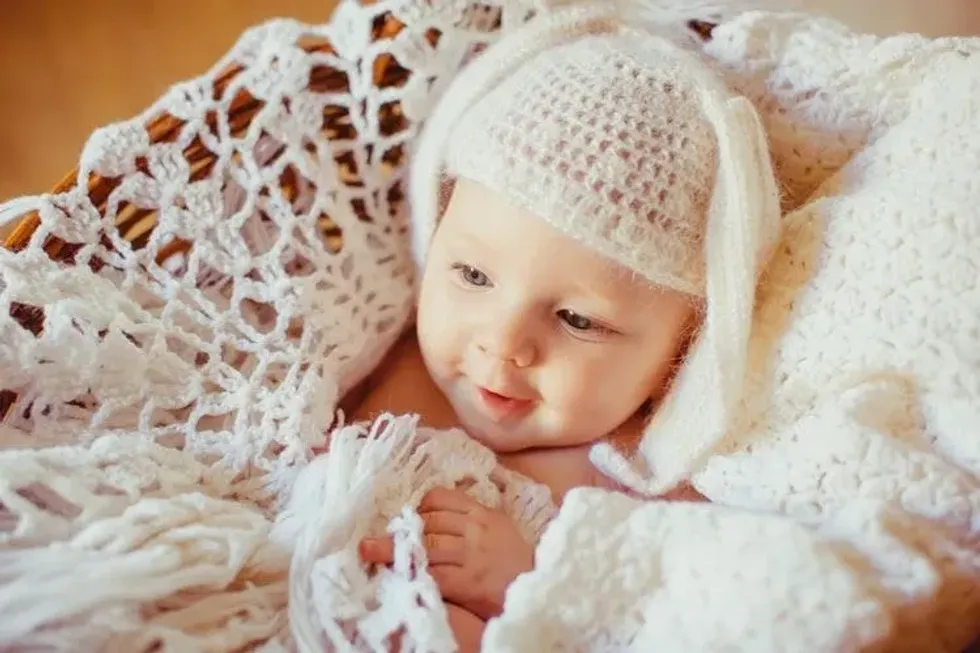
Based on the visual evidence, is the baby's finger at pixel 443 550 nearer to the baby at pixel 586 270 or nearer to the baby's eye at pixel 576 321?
the baby at pixel 586 270

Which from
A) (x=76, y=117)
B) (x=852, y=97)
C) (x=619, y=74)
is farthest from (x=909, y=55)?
(x=76, y=117)

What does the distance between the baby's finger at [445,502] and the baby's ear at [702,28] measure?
53cm

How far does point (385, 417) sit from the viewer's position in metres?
0.86

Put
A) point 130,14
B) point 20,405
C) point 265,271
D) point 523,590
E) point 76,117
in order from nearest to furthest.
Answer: point 523,590 < point 20,405 < point 265,271 < point 76,117 < point 130,14

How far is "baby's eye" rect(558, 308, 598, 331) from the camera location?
889mm

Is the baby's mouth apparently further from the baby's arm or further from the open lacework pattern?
the baby's arm

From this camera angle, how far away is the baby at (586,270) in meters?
0.85

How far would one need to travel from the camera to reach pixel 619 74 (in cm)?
90

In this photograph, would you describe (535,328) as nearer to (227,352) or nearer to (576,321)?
(576,321)

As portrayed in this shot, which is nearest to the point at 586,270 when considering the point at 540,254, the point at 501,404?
the point at 540,254

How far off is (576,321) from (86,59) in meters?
1.05

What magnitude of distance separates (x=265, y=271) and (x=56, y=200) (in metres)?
0.19

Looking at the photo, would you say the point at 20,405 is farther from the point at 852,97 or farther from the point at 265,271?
the point at 852,97

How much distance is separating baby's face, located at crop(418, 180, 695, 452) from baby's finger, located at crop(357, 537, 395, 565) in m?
0.18
